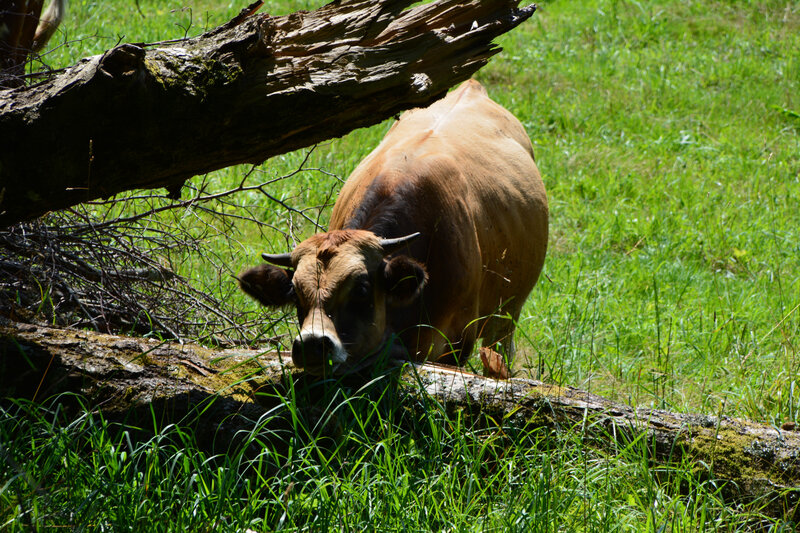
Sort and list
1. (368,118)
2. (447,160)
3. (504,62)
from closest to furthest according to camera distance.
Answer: (368,118) < (447,160) < (504,62)

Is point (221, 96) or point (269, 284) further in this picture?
point (269, 284)

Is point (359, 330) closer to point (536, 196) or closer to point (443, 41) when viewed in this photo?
point (443, 41)

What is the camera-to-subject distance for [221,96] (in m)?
3.81

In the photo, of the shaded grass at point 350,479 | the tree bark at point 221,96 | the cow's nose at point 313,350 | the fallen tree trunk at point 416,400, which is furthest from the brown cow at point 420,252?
the tree bark at point 221,96

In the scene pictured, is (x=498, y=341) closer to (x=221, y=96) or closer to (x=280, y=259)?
(x=280, y=259)

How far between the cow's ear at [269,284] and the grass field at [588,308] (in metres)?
1.28

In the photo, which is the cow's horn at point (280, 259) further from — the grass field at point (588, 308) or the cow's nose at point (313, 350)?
the grass field at point (588, 308)

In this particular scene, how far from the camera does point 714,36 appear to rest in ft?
53.3

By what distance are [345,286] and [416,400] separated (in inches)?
40.3

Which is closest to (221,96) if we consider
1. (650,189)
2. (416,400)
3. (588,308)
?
(416,400)

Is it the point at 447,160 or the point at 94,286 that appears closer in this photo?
the point at 94,286

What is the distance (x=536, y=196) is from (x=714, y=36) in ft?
35.7

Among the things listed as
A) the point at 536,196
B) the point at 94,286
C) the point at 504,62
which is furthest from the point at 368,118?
the point at 504,62

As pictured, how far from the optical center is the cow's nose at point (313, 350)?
4.18m
